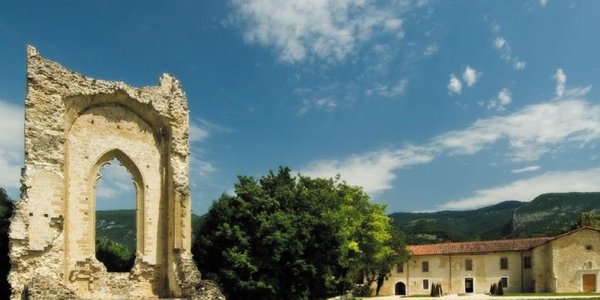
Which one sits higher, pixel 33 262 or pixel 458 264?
pixel 33 262

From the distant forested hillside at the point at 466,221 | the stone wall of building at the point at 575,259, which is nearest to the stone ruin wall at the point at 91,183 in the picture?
the stone wall of building at the point at 575,259

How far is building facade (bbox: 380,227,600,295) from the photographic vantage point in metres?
44.9

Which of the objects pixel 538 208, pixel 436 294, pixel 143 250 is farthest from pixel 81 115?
pixel 538 208

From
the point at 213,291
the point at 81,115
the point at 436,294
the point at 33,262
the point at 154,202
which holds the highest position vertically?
the point at 81,115

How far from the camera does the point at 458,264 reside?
5150 cm

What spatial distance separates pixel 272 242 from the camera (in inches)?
942

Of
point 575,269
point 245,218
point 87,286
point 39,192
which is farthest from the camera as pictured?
point 575,269

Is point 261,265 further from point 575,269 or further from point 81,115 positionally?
point 575,269

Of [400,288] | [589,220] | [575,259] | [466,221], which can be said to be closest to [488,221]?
[466,221]

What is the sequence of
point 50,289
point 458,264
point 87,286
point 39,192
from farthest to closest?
1. point 458,264
2. point 87,286
3. point 39,192
4. point 50,289

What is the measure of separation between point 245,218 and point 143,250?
493 cm

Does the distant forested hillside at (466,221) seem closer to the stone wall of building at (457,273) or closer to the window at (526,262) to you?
the stone wall of building at (457,273)

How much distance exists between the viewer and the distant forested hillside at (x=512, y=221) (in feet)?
355

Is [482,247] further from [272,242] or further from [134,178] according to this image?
[134,178]
